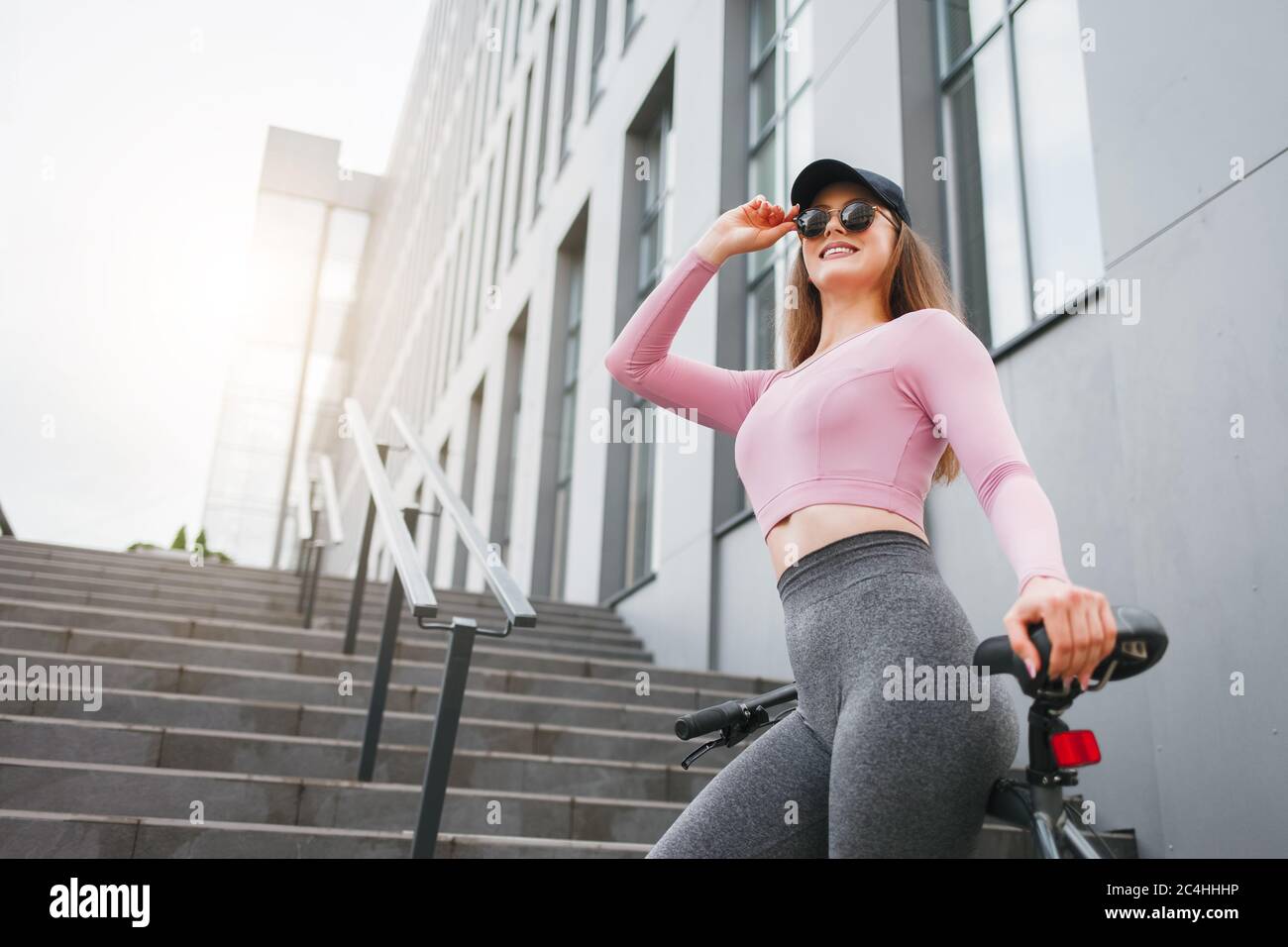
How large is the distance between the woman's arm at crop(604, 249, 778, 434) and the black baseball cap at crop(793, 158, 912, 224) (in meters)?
0.24

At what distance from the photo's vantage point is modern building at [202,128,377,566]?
3675 cm

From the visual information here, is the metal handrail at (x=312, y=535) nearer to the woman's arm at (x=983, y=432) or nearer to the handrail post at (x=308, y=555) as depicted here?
the handrail post at (x=308, y=555)

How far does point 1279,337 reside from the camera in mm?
3619

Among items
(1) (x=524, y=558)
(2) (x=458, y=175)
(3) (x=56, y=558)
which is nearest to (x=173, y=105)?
(2) (x=458, y=175)

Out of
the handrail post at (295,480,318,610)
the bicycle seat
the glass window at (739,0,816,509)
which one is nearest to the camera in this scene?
the bicycle seat

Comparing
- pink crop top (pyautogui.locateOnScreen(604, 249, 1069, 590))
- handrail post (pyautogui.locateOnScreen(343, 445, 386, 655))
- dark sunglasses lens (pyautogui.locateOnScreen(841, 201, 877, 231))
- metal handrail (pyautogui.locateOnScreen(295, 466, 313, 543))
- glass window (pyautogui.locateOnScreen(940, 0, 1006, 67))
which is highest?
glass window (pyautogui.locateOnScreen(940, 0, 1006, 67))

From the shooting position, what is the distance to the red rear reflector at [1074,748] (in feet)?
4.38

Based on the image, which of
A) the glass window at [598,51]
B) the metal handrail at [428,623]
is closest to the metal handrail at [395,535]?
the metal handrail at [428,623]

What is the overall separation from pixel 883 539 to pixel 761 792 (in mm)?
394

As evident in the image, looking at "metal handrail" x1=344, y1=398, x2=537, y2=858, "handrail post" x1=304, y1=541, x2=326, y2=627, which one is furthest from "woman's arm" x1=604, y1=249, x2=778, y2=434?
"handrail post" x1=304, y1=541, x2=326, y2=627

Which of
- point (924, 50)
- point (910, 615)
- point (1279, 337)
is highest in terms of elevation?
point (924, 50)

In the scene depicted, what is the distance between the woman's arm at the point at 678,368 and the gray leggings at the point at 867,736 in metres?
0.53

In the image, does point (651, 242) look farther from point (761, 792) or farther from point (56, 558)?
point (761, 792)

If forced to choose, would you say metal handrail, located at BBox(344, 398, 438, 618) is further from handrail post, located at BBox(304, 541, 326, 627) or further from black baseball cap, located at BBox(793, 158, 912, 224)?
black baseball cap, located at BBox(793, 158, 912, 224)
